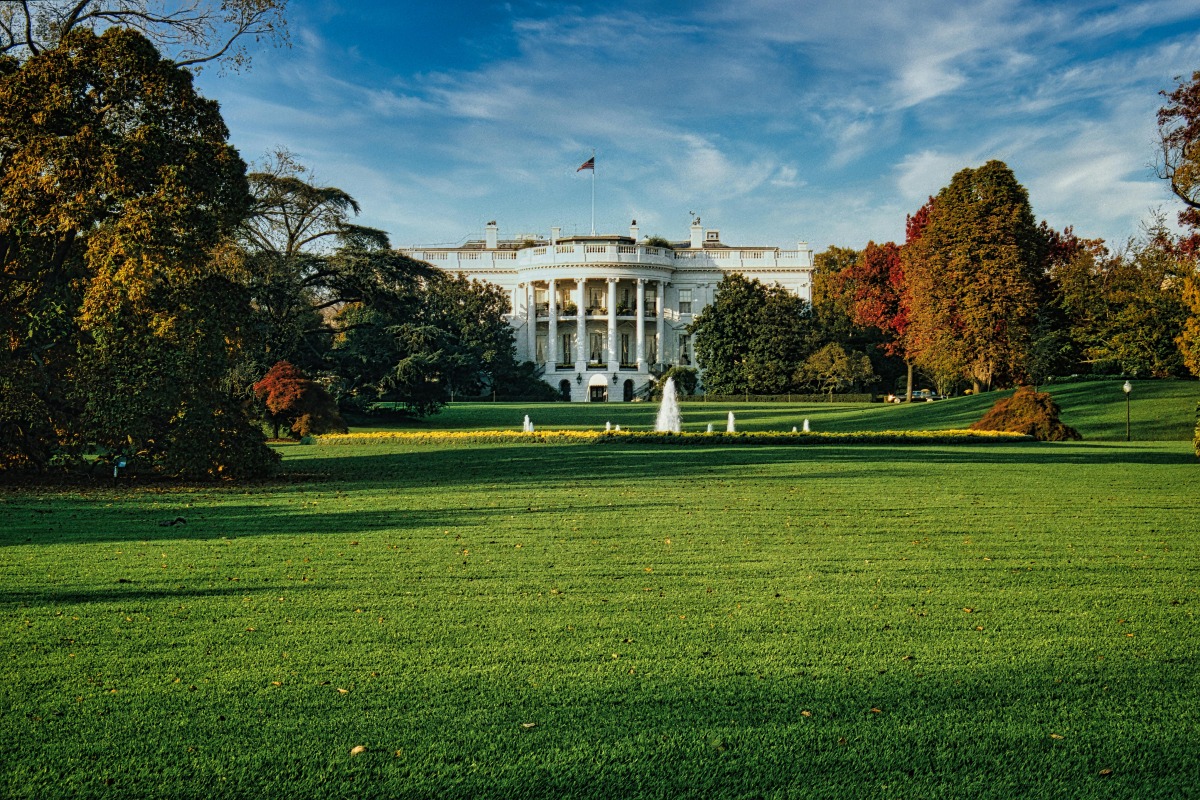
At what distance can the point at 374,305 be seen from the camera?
31297 millimetres

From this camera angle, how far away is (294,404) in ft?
81.1

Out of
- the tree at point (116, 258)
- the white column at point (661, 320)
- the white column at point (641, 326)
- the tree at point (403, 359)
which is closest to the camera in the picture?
the tree at point (116, 258)

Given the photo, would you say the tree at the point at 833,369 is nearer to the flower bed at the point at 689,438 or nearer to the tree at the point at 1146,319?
the tree at the point at 1146,319

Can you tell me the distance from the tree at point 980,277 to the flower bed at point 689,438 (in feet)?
44.1

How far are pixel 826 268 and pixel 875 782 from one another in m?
68.5

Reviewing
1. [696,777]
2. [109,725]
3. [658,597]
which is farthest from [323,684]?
[658,597]

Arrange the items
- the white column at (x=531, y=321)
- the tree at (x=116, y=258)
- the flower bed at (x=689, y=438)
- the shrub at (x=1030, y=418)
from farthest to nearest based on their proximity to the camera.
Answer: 1. the white column at (x=531, y=321)
2. the shrub at (x=1030, y=418)
3. the flower bed at (x=689, y=438)
4. the tree at (x=116, y=258)

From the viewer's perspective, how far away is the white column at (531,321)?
222 feet

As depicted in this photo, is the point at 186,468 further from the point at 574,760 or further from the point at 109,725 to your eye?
the point at 574,760

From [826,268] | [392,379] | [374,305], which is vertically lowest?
[392,379]

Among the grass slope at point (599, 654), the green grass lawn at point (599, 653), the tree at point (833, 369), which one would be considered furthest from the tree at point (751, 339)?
the grass slope at point (599, 654)

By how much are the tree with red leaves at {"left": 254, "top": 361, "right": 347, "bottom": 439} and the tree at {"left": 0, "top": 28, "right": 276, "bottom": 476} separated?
1051 cm

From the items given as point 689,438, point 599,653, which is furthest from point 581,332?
point 599,653

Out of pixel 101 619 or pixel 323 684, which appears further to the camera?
pixel 101 619
